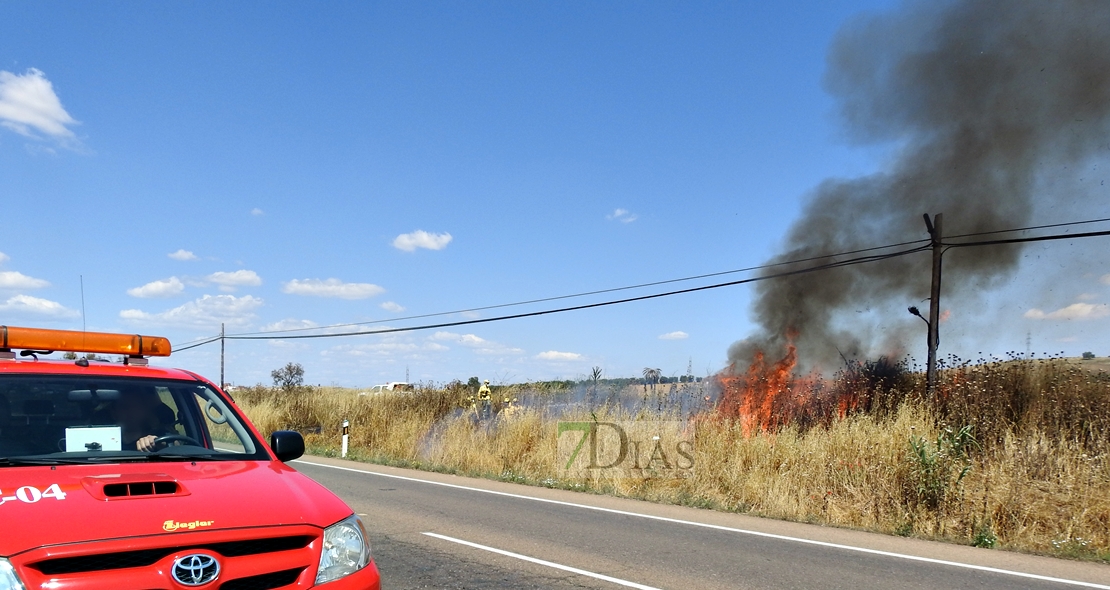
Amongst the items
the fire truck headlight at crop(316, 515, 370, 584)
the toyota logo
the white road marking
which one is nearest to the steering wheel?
the fire truck headlight at crop(316, 515, 370, 584)

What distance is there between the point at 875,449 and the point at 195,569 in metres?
10.3

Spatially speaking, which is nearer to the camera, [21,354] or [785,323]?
[21,354]

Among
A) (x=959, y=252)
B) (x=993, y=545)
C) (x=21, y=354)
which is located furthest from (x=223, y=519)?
(x=959, y=252)

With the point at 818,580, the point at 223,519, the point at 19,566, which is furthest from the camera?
the point at 818,580

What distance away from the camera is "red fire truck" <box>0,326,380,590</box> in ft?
9.89

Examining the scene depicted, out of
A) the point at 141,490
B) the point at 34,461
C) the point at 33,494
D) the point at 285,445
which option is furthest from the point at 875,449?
the point at 33,494

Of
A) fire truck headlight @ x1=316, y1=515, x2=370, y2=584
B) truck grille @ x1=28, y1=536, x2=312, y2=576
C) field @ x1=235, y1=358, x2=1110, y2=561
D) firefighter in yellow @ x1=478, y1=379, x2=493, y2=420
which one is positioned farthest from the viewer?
firefighter in yellow @ x1=478, y1=379, x2=493, y2=420

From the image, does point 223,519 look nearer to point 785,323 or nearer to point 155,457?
point 155,457

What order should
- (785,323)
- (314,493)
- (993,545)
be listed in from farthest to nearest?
1. (785,323)
2. (993,545)
3. (314,493)

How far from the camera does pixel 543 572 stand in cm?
682

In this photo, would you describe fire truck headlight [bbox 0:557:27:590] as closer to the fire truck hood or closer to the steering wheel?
the fire truck hood

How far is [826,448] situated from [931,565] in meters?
4.61

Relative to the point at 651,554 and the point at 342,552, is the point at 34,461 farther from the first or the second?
the point at 651,554

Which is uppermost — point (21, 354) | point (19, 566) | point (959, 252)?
point (959, 252)
